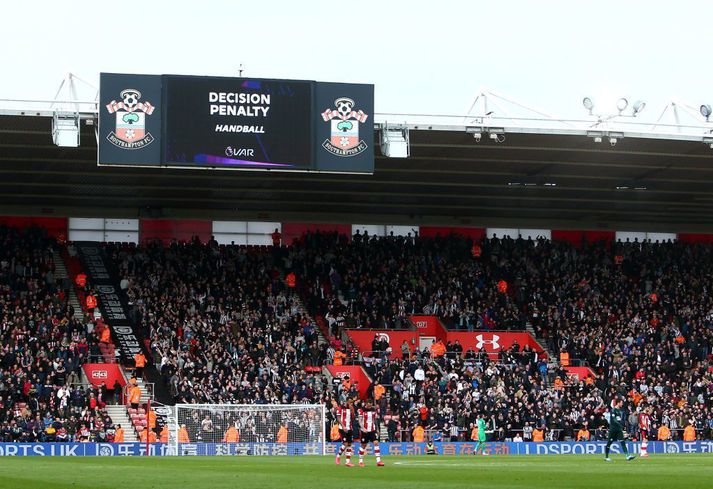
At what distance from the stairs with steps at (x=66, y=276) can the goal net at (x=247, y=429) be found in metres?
9.66

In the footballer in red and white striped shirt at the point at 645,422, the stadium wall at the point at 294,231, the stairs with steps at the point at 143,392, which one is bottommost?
the footballer in red and white striped shirt at the point at 645,422

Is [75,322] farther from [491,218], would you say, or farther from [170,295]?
[491,218]

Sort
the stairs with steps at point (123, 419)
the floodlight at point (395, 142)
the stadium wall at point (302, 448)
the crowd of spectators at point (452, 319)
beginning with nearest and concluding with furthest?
the stadium wall at point (302, 448) → the floodlight at point (395, 142) → the stairs with steps at point (123, 419) → the crowd of spectators at point (452, 319)

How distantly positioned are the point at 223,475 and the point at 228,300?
27.7 meters

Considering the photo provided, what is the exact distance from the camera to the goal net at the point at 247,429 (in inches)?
1626

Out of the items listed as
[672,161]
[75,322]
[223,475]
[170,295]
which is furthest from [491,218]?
[223,475]

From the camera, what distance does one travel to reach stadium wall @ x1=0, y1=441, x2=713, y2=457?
3931 cm

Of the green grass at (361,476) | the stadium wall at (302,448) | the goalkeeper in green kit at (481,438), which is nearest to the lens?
the green grass at (361,476)

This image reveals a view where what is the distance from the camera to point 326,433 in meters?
44.1

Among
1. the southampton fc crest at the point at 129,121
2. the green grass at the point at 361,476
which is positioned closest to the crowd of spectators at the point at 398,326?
the southampton fc crest at the point at 129,121

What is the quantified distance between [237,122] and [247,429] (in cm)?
1019

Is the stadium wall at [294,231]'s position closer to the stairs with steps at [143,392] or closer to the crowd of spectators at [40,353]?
the crowd of spectators at [40,353]

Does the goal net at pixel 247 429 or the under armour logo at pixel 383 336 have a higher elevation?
the under armour logo at pixel 383 336

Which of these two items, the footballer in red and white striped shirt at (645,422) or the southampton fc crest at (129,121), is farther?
the footballer in red and white striped shirt at (645,422)
